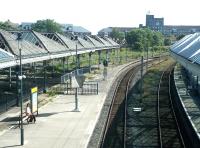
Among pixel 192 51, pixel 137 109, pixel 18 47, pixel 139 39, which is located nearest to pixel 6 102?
pixel 18 47

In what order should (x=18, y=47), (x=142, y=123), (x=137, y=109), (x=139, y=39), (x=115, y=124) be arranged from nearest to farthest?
(x=115, y=124) < (x=142, y=123) < (x=137, y=109) < (x=18, y=47) < (x=139, y=39)

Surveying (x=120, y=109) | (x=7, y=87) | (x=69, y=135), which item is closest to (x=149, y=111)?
(x=120, y=109)

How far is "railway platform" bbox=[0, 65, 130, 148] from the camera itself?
2478 cm

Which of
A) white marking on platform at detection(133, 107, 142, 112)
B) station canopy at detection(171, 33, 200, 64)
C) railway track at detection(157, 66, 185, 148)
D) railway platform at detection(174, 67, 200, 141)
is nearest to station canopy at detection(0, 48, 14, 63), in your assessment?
white marking on platform at detection(133, 107, 142, 112)

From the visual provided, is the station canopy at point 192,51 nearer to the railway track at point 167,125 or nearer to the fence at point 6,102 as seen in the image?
the railway track at point 167,125

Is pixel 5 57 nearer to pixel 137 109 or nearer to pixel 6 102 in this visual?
pixel 6 102

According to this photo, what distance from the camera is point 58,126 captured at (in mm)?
29453

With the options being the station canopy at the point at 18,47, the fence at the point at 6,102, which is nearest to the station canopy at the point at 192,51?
the station canopy at the point at 18,47

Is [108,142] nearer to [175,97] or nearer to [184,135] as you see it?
[184,135]

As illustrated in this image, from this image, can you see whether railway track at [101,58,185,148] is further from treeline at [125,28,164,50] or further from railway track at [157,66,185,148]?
treeline at [125,28,164,50]

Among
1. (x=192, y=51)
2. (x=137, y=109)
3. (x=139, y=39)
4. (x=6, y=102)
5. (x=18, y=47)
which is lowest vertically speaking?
(x=137, y=109)

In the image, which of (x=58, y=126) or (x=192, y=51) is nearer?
(x=58, y=126)

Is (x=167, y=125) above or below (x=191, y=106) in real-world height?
below

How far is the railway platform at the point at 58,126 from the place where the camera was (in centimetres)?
2478
